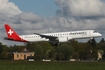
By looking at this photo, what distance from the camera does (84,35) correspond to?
107 metres

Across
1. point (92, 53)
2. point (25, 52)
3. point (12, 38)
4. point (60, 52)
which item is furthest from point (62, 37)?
point (25, 52)

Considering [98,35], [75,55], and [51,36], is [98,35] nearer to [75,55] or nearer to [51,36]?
[51,36]

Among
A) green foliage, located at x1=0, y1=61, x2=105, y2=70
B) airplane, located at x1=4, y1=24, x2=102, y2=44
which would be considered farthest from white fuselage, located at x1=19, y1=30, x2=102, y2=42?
green foliage, located at x1=0, y1=61, x2=105, y2=70

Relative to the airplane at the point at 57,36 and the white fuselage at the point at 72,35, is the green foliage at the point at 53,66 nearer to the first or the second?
the white fuselage at the point at 72,35

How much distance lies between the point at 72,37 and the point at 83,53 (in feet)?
201

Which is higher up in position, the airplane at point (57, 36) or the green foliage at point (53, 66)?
the airplane at point (57, 36)

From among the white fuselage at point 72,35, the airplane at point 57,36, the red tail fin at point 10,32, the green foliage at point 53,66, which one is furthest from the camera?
the red tail fin at point 10,32

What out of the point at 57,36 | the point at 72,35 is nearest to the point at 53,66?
the point at 72,35

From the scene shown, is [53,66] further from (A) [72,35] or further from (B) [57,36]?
(B) [57,36]

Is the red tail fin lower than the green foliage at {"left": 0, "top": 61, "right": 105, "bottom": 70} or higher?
higher

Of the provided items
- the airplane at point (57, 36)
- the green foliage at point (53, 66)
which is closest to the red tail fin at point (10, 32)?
the airplane at point (57, 36)

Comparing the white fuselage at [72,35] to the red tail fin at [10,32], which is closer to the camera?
the white fuselage at [72,35]

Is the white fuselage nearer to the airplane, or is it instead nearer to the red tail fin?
the airplane

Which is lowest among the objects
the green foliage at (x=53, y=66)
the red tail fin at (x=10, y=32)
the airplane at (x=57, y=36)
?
the green foliage at (x=53, y=66)
